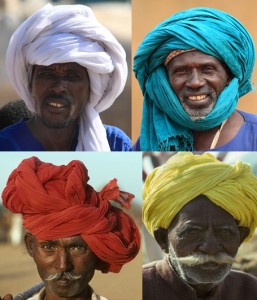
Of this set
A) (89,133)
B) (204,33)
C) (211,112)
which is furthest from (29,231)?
(204,33)

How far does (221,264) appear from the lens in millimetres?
1889

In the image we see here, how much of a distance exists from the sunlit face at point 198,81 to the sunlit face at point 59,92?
276 mm

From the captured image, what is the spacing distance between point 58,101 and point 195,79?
403 millimetres

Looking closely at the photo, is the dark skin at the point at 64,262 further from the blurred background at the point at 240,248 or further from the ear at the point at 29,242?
the blurred background at the point at 240,248

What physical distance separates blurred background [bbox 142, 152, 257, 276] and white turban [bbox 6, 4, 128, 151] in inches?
5.6

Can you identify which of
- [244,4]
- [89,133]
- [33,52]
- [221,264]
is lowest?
[221,264]

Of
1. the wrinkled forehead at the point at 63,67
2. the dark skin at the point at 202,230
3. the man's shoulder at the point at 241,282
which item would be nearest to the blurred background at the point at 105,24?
the wrinkled forehead at the point at 63,67

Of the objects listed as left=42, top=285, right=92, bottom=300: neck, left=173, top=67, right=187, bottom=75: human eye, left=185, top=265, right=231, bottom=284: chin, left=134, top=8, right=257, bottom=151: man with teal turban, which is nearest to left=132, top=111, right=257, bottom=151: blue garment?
left=134, top=8, right=257, bottom=151: man with teal turban

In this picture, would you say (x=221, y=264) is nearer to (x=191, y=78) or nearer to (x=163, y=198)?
(x=163, y=198)

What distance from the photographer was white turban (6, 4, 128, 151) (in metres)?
1.86

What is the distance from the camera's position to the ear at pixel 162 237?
190 centimetres

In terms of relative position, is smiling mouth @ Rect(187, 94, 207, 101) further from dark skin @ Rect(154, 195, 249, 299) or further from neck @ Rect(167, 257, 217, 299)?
neck @ Rect(167, 257, 217, 299)

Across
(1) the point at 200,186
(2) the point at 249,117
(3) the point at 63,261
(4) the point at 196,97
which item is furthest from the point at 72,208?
(2) the point at 249,117

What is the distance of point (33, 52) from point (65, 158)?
0.32 m
